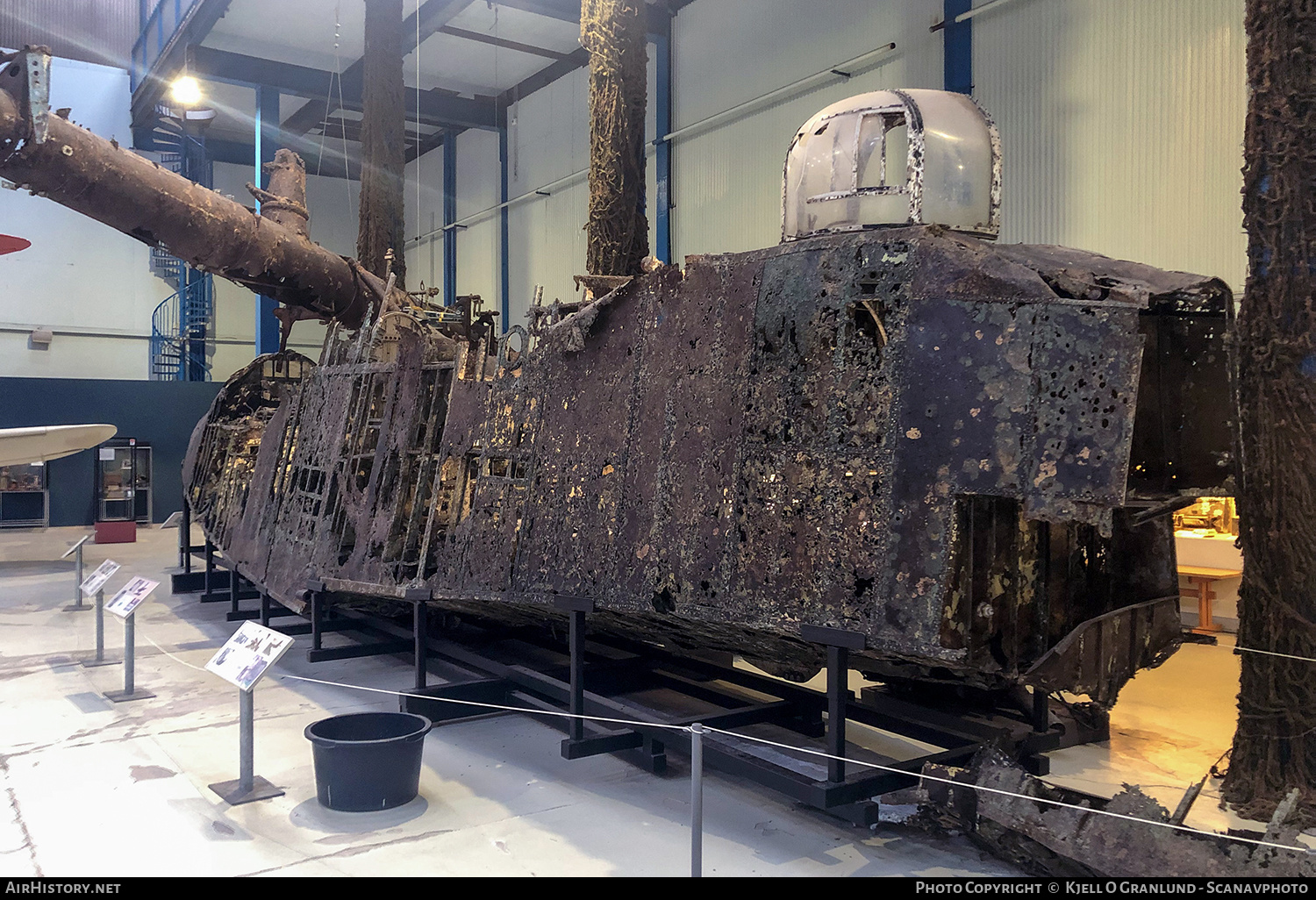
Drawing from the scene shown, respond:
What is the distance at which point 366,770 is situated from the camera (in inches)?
189

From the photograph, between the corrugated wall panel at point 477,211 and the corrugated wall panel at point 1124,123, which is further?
the corrugated wall panel at point 477,211

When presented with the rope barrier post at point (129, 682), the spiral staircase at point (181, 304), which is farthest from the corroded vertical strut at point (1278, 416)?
the spiral staircase at point (181, 304)

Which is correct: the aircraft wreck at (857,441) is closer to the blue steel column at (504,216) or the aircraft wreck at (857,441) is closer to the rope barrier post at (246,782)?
the rope barrier post at (246,782)

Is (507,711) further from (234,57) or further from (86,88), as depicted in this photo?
(86,88)

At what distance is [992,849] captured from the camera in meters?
4.26

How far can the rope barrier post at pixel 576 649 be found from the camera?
519cm

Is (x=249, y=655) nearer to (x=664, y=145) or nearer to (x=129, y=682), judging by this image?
(x=129, y=682)

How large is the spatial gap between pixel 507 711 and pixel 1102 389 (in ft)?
14.7

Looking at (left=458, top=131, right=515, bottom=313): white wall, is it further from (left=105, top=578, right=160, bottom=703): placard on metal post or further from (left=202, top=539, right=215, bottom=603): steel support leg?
(left=105, top=578, right=160, bottom=703): placard on metal post

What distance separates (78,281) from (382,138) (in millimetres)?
11966

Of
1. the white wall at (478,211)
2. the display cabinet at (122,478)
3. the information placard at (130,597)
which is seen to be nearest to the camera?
the information placard at (130,597)

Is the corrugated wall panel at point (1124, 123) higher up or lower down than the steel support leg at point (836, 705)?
higher up

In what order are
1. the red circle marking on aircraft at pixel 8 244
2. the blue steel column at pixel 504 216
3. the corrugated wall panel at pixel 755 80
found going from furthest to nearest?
1. the blue steel column at pixel 504 216
2. the red circle marking on aircraft at pixel 8 244
3. the corrugated wall panel at pixel 755 80

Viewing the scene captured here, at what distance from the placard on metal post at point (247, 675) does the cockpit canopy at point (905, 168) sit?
336cm
